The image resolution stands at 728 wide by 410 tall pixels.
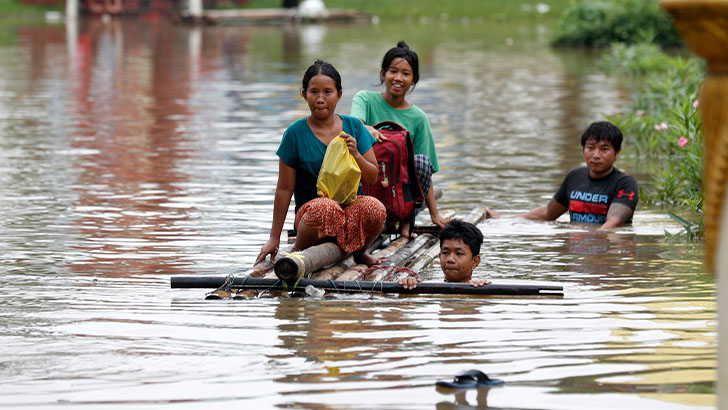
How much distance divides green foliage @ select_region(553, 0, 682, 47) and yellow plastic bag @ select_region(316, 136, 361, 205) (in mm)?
25512

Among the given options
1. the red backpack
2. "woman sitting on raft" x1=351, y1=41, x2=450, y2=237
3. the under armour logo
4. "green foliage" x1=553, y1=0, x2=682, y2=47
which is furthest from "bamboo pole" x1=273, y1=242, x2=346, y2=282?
"green foliage" x1=553, y1=0, x2=682, y2=47

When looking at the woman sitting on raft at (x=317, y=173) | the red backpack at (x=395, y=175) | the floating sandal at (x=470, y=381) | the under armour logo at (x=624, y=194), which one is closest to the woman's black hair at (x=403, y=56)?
the red backpack at (x=395, y=175)

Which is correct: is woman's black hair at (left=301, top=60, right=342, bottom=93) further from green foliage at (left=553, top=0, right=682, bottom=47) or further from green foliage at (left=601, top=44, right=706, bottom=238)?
green foliage at (left=553, top=0, right=682, bottom=47)

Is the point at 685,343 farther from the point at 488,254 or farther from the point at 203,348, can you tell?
the point at 488,254

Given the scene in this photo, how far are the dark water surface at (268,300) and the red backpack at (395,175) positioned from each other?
2.17 ft

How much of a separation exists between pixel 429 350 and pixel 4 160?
26.5ft

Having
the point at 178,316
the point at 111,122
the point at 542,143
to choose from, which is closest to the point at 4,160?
the point at 111,122

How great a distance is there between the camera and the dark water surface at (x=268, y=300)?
15.3ft

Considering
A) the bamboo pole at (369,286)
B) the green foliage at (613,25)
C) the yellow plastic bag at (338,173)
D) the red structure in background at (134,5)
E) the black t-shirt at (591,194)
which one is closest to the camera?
the bamboo pole at (369,286)

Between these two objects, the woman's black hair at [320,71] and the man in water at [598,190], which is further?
the man in water at [598,190]

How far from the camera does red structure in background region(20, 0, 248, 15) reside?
48.9 m

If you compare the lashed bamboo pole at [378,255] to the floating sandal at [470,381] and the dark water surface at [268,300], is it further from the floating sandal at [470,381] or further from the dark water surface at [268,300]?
the floating sandal at [470,381]

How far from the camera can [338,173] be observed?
6770 millimetres

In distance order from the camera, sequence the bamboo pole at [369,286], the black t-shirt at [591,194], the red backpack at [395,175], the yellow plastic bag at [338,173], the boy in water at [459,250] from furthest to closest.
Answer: the black t-shirt at [591,194] < the red backpack at [395,175] < the yellow plastic bag at [338,173] < the boy in water at [459,250] < the bamboo pole at [369,286]
